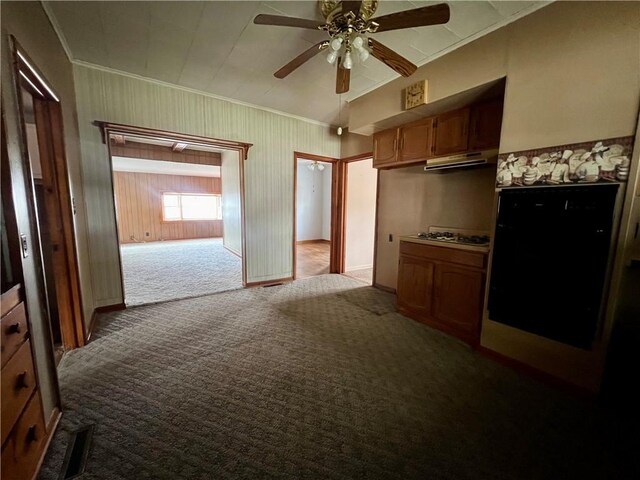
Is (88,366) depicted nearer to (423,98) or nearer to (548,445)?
(548,445)

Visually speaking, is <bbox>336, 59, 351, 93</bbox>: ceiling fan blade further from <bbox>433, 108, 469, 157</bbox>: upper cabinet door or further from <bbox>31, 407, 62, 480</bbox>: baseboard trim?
<bbox>31, 407, 62, 480</bbox>: baseboard trim

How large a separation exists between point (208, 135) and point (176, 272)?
273cm

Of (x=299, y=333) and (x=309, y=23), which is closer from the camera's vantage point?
(x=309, y=23)

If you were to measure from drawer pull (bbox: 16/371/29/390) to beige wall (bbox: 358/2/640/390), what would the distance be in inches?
118

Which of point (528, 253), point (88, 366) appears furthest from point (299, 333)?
point (528, 253)

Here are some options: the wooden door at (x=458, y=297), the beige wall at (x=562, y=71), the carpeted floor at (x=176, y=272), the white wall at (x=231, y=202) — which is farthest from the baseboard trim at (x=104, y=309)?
the beige wall at (x=562, y=71)

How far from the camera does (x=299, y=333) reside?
100 inches

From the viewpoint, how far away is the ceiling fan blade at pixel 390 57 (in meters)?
1.79

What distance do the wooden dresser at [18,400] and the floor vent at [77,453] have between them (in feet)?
0.35

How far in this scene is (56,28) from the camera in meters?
2.09

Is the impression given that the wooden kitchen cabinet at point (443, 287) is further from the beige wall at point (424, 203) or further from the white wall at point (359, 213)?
the white wall at point (359, 213)

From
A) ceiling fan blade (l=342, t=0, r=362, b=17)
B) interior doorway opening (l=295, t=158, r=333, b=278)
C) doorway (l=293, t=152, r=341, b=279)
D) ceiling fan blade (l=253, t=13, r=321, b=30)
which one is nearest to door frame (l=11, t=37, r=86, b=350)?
ceiling fan blade (l=253, t=13, r=321, b=30)

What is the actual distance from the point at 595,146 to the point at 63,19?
4.01 metres

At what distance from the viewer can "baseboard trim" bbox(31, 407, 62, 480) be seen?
119 cm
